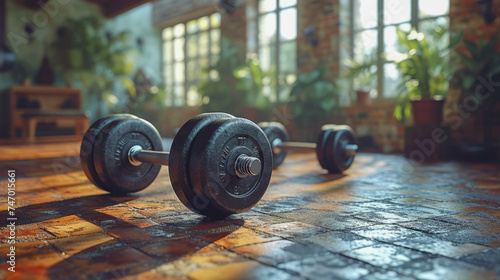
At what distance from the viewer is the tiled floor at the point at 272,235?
1.32 metres

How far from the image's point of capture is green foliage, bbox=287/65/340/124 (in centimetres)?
673

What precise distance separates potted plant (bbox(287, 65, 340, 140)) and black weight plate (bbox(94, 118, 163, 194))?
4350 millimetres

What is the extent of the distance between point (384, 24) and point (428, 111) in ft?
6.35

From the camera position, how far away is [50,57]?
10.6 m

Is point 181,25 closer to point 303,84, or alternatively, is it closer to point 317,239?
point 303,84

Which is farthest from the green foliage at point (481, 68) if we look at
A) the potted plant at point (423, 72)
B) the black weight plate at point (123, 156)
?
the black weight plate at point (123, 156)

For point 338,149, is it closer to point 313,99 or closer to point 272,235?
point 272,235

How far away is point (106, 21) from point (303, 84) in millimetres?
6600

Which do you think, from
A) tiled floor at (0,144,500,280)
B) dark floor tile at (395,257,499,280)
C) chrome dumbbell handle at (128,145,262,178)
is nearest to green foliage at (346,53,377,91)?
tiled floor at (0,144,500,280)

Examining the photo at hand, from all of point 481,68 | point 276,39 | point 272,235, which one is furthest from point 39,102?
point 272,235

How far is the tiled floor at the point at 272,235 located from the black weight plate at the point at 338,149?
612 mm

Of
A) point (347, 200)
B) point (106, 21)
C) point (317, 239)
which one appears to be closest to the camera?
point (317, 239)

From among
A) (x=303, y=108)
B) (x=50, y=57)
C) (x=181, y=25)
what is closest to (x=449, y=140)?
(x=303, y=108)

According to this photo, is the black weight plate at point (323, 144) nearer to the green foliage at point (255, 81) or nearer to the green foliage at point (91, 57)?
the green foliage at point (255, 81)
